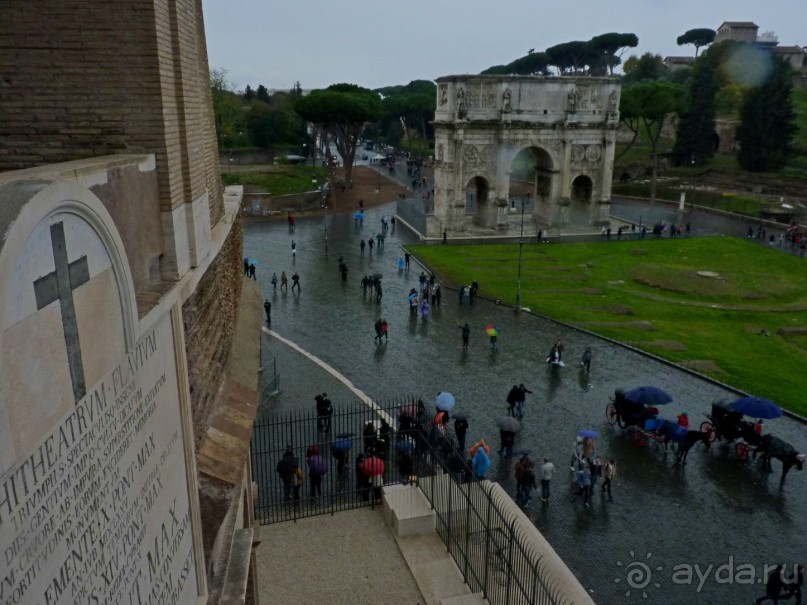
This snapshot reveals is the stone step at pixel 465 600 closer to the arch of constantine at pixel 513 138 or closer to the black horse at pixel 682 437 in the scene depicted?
the black horse at pixel 682 437

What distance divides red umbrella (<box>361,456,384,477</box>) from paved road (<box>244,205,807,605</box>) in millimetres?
2943

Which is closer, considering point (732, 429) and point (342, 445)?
point (342, 445)

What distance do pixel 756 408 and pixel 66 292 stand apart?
14.8 metres

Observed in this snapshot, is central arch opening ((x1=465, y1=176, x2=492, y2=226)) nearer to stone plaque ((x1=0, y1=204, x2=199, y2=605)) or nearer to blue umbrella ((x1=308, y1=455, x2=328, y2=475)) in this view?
blue umbrella ((x1=308, y1=455, x2=328, y2=475))

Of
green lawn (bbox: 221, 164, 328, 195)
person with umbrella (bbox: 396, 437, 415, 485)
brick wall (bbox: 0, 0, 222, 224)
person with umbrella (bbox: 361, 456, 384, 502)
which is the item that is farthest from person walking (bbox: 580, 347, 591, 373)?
green lawn (bbox: 221, 164, 328, 195)

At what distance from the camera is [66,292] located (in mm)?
2912

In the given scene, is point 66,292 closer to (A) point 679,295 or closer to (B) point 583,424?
(B) point 583,424

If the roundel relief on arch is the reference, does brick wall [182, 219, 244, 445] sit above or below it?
below

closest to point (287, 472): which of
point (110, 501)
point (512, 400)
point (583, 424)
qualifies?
point (512, 400)

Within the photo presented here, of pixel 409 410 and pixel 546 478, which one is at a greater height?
pixel 409 410

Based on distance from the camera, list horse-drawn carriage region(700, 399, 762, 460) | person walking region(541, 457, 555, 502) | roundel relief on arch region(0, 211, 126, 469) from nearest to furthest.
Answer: roundel relief on arch region(0, 211, 126, 469) → person walking region(541, 457, 555, 502) → horse-drawn carriage region(700, 399, 762, 460)

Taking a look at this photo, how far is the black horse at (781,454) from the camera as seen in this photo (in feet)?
44.3

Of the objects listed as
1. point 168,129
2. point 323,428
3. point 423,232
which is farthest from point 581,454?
point 423,232

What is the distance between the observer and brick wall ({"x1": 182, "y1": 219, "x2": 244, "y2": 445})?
5.49 metres
